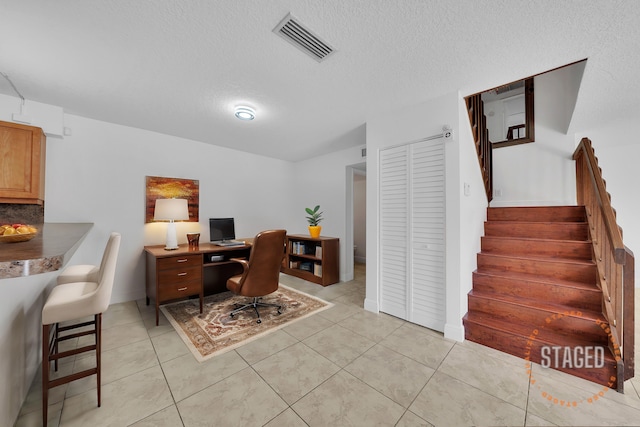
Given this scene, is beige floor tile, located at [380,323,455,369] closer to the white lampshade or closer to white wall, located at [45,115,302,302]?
the white lampshade

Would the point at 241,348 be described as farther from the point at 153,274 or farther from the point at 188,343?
the point at 153,274

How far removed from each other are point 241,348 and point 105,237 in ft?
8.24

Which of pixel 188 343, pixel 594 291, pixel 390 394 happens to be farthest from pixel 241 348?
pixel 594 291

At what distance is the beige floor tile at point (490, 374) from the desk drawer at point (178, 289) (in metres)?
2.65

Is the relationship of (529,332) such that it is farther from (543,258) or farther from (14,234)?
(14,234)

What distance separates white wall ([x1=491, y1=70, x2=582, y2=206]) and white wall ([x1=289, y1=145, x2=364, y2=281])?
2529 millimetres

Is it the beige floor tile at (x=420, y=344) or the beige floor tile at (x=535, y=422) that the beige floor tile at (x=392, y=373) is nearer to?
the beige floor tile at (x=420, y=344)

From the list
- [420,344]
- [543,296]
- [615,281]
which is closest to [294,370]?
[420,344]

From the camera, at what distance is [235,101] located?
2537mm

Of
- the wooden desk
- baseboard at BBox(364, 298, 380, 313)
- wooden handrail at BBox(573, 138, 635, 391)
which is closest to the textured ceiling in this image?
wooden handrail at BBox(573, 138, 635, 391)

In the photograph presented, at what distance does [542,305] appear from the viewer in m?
2.12

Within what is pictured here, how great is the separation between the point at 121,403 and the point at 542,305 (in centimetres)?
339

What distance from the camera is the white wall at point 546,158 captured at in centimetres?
339

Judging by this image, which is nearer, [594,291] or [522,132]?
[594,291]
